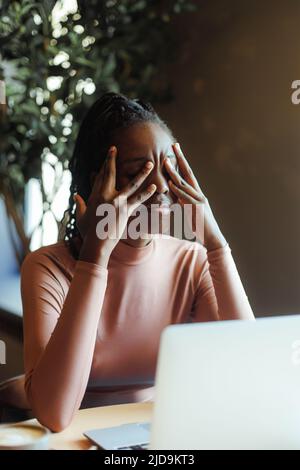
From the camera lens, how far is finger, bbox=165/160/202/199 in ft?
4.49

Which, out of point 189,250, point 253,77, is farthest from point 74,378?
point 253,77

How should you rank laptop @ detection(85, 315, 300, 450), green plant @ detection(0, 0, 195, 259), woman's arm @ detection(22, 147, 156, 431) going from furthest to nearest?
1. green plant @ detection(0, 0, 195, 259)
2. woman's arm @ detection(22, 147, 156, 431)
3. laptop @ detection(85, 315, 300, 450)

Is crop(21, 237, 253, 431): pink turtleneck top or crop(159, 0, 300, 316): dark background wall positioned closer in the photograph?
crop(21, 237, 253, 431): pink turtleneck top

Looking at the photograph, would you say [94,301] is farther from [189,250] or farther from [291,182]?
[291,182]

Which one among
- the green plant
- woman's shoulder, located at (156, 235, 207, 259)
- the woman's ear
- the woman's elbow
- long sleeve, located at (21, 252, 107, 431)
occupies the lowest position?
the woman's elbow

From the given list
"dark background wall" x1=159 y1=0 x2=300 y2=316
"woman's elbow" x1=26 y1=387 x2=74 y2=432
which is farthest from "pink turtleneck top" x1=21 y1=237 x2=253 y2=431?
"dark background wall" x1=159 y1=0 x2=300 y2=316

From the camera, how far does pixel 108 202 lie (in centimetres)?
126

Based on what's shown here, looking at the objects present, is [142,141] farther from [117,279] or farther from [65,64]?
[65,64]

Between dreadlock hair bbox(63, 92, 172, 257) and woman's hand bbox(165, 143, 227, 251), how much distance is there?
120 mm

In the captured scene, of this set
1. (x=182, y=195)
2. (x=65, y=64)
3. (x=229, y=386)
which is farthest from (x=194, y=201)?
(x=65, y=64)

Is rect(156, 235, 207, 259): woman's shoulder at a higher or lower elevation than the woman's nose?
lower

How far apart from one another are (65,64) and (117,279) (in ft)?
4.14

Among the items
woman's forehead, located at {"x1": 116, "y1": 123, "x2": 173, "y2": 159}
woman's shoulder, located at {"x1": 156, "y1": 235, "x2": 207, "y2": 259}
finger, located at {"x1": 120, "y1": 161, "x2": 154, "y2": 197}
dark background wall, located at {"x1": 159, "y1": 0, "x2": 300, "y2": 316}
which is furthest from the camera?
dark background wall, located at {"x1": 159, "y1": 0, "x2": 300, "y2": 316}

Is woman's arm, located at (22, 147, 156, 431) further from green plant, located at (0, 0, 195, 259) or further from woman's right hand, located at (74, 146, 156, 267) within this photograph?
green plant, located at (0, 0, 195, 259)
